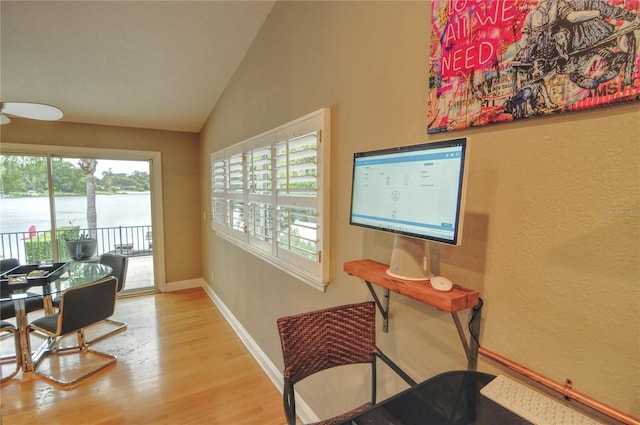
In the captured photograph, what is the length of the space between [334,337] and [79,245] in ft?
14.3

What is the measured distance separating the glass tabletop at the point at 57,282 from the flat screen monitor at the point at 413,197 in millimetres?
2820

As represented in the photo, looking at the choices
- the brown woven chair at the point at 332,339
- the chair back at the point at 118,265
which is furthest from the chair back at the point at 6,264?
the brown woven chair at the point at 332,339

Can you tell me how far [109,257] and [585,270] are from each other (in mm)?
4254

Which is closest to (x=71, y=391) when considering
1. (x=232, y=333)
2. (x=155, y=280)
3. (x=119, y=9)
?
(x=232, y=333)

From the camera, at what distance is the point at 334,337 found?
4.14 feet

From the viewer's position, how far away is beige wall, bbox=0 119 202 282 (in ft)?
13.3

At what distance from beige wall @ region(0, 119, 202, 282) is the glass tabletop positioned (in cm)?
145

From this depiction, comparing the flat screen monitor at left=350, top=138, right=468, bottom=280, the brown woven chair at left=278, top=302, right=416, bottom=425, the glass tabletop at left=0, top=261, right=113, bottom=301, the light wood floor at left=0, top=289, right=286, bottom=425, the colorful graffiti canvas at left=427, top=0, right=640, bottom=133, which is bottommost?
the light wood floor at left=0, top=289, right=286, bottom=425

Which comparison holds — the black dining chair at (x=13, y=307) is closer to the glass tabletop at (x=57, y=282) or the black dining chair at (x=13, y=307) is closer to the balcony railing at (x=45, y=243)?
the glass tabletop at (x=57, y=282)

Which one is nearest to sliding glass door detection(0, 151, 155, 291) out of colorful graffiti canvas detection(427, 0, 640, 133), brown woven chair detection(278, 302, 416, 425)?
brown woven chair detection(278, 302, 416, 425)

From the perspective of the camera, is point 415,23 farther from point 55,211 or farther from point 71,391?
point 55,211

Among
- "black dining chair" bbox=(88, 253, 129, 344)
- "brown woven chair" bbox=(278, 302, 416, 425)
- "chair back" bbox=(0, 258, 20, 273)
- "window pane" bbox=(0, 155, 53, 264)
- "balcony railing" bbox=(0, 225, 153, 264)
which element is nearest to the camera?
"brown woven chair" bbox=(278, 302, 416, 425)

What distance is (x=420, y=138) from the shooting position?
46.1 inches

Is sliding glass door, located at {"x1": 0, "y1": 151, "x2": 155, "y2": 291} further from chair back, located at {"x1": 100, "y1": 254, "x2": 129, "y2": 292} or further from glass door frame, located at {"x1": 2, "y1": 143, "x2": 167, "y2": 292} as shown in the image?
chair back, located at {"x1": 100, "y1": 254, "x2": 129, "y2": 292}
